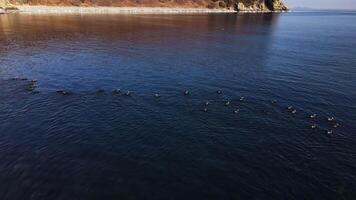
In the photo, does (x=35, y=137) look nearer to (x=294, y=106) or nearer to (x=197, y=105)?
(x=197, y=105)

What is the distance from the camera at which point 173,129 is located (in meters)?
38.4

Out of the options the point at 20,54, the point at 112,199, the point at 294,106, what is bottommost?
the point at 112,199

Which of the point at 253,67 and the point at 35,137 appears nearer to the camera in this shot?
the point at 35,137

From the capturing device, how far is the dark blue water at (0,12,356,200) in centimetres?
2795

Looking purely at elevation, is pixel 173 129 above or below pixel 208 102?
below

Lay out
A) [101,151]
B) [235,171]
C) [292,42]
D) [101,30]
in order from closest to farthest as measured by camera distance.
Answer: [235,171] → [101,151] → [292,42] → [101,30]

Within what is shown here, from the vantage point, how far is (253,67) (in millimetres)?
70562

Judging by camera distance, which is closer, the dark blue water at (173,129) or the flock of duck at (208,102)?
the dark blue water at (173,129)

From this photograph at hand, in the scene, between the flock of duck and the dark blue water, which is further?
the flock of duck

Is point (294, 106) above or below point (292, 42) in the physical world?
below

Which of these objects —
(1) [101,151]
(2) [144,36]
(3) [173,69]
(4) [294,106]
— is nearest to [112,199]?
(1) [101,151]

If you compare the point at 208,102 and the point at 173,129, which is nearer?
the point at 173,129

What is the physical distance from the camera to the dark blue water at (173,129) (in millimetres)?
27953

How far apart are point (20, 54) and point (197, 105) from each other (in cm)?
5309
